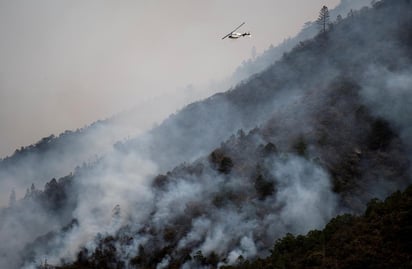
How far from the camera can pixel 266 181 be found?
188 ft

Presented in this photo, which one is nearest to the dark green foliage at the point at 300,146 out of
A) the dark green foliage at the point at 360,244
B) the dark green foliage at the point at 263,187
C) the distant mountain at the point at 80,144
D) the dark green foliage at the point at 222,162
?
the dark green foliage at the point at 263,187

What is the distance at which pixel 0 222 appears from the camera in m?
111

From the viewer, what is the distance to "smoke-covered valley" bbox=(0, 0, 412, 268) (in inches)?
2025

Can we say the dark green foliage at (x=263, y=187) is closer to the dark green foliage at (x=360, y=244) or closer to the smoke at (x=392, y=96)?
the dark green foliage at (x=360, y=244)

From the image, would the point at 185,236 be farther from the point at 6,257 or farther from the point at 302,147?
the point at 6,257

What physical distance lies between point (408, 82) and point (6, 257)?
7847 centimetres

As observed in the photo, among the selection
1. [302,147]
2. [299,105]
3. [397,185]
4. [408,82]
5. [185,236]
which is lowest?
[397,185]

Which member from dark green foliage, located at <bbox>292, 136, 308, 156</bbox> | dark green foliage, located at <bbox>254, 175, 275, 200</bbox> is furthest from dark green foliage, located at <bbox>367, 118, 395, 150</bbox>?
dark green foliage, located at <bbox>254, 175, 275, 200</bbox>

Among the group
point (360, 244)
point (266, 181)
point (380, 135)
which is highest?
point (380, 135)

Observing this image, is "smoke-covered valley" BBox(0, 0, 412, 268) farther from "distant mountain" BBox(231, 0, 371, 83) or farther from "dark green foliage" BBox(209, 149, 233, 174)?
"distant mountain" BBox(231, 0, 371, 83)

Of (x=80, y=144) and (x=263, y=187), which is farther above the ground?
(x=80, y=144)

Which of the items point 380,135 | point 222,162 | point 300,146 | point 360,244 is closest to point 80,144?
point 222,162

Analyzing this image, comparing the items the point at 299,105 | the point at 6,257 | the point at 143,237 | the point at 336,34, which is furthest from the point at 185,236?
the point at 336,34

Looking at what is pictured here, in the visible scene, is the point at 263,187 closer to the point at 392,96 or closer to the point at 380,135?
the point at 380,135
